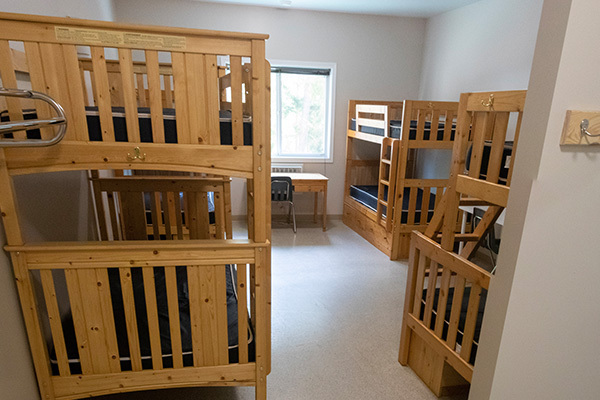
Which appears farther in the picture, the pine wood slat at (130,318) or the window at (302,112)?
the window at (302,112)

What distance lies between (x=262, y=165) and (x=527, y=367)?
1321mm

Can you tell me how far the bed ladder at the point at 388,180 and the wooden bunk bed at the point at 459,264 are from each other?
4.82ft

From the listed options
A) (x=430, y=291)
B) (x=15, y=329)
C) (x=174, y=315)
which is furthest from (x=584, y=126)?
(x=15, y=329)

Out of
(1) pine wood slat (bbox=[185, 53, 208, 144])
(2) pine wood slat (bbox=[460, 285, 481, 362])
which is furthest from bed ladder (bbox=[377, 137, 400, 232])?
(1) pine wood slat (bbox=[185, 53, 208, 144])

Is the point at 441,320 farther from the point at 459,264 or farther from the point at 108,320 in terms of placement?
the point at 108,320

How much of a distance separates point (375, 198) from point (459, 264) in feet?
7.98

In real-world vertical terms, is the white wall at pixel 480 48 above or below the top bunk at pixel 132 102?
above

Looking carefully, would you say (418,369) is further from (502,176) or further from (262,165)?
(262,165)

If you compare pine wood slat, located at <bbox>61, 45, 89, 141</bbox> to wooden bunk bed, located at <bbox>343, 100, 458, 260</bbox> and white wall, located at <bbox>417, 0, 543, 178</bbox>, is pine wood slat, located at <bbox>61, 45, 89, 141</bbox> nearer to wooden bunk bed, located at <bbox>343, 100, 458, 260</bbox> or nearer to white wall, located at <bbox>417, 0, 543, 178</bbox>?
wooden bunk bed, located at <bbox>343, 100, 458, 260</bbox>

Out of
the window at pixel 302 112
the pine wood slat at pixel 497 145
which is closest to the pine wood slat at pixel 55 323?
the pine wood slat at pixel 497 145

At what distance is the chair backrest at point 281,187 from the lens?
4.22m

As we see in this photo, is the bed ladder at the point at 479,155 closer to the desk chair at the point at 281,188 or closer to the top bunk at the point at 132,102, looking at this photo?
the top bunk at the point at 132,102

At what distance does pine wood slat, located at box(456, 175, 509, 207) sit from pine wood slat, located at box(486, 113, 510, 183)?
0.06m

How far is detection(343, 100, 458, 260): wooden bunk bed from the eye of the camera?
3.44 meters
